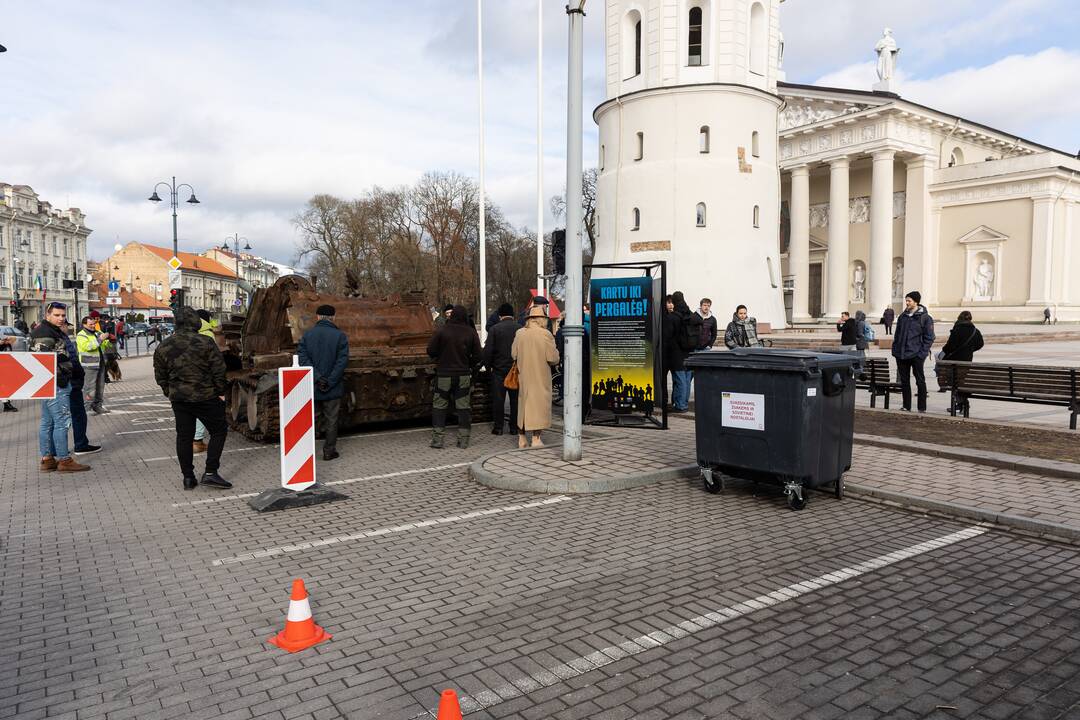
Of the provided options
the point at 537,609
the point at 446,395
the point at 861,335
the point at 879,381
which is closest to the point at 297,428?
the point at 446,395

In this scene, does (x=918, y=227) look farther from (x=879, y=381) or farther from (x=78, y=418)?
(x=78, y=418)

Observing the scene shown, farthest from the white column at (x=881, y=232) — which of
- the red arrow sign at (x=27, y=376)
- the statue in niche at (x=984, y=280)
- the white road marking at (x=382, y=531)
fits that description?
the red arrow sign at (x=27, y=376)

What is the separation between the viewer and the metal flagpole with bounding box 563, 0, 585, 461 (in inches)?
325

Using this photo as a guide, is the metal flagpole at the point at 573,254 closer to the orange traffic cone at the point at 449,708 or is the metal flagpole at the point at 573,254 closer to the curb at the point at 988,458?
the curb at the point at 988,458

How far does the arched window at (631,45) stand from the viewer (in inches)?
1415

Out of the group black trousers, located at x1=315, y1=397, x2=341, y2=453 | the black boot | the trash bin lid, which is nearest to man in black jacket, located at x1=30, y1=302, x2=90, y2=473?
the black boot

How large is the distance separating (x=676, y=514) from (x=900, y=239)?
→ 176 ft

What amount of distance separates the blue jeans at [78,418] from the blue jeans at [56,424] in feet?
3.07

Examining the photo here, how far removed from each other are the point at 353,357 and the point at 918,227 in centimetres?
5034

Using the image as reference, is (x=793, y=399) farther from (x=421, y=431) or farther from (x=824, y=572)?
(x=421, y=431)

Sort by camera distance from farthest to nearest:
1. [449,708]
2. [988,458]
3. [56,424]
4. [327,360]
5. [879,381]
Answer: [879,381] → [327,360] → [56,424] → [988,458] → [449,708]

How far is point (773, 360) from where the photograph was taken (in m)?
6.79

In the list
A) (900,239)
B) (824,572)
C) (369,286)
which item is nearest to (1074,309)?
(900,239)

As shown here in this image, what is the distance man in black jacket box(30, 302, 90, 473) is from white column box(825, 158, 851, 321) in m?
48.2
